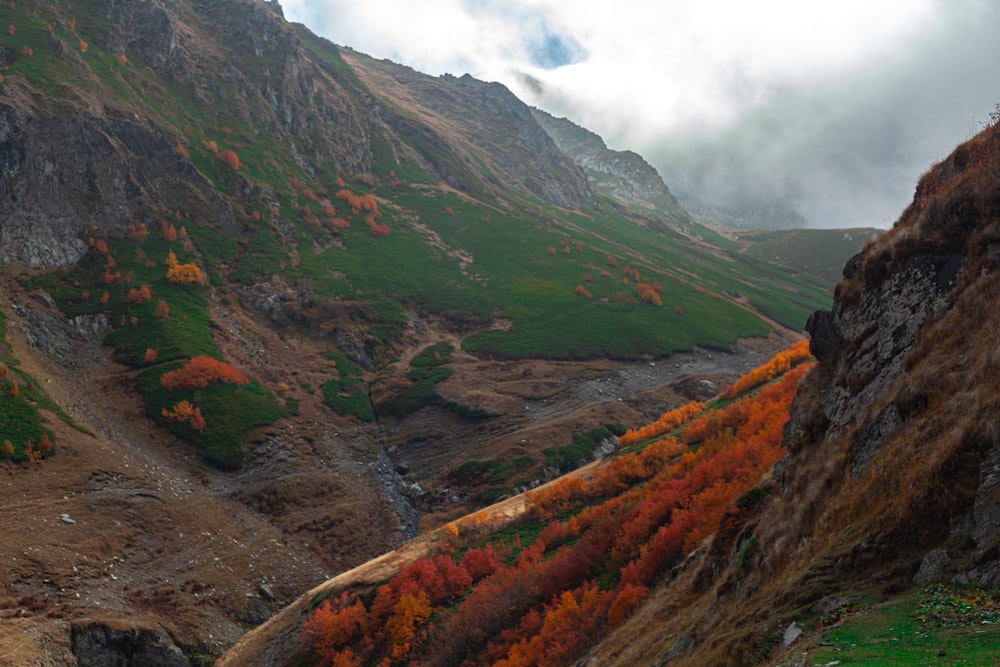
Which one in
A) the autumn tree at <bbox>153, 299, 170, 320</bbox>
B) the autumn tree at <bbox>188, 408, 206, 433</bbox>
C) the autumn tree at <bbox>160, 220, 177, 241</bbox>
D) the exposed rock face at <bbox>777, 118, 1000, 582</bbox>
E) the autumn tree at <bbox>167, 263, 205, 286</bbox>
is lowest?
the autumn tree at <bbox>188, 408, 206, 433</bbox>

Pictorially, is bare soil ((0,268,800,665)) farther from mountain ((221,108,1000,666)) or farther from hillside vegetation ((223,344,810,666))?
mountain ((221,108,1000,666))

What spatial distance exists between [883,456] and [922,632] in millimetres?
7046

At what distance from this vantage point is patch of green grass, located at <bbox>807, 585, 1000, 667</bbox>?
966cm

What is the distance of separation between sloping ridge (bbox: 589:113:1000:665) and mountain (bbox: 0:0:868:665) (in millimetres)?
43452

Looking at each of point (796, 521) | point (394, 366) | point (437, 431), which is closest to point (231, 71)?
point (394, 366)

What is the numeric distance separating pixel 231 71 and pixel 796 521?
186887mm

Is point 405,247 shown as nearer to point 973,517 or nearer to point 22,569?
point 22,569

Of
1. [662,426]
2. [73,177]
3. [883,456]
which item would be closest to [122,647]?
[883,456]

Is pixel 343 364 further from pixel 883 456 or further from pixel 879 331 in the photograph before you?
pixel 883 456

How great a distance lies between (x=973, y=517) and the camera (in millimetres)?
12500

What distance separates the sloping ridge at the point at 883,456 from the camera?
13.5 metres

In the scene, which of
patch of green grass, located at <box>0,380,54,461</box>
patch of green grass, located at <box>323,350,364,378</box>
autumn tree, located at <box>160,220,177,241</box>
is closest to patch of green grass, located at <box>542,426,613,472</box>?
patch of green grass, located at <box>323,350,364,378</box>

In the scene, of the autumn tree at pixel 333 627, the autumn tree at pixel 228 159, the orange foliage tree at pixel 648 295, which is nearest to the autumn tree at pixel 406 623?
the autumn tree at pixel 333 627

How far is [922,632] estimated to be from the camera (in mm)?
11000
